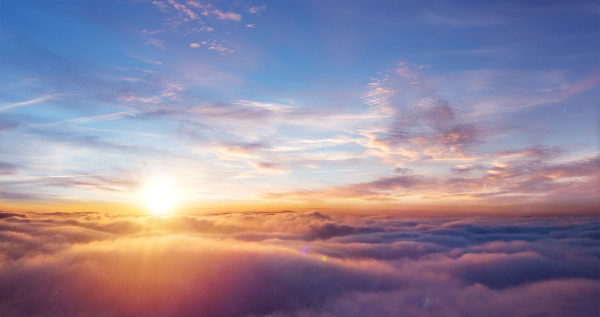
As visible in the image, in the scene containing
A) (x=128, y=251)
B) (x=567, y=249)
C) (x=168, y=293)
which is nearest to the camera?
(x=168, y=293)

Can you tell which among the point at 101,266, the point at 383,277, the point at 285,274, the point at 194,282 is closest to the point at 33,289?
the point at 101,266

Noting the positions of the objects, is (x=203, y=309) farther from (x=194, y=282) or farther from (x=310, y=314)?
(x=310, y=314)

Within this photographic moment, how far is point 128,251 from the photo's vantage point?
68.9m

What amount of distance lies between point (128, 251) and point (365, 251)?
6348 centimetres

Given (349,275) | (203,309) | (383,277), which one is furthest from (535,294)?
(203,309)

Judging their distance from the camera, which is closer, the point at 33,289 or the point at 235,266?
the point at 33,289

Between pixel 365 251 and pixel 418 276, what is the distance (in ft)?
121

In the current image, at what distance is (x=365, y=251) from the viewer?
93.1 metres

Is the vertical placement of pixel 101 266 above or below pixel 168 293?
above

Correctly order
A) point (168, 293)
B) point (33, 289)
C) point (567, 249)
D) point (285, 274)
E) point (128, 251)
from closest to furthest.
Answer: point (33, 289)
point (168, 293)
point (285, 274)
point (128, 251)
point (567, 249)

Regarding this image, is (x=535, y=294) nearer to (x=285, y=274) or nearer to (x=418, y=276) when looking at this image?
(x=418, y=276)

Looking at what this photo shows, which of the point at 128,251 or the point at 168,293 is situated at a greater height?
the point at 128,251

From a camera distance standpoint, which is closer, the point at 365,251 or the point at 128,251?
the point at 128,251

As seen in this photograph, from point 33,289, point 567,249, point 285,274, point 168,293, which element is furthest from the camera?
point 567,249
